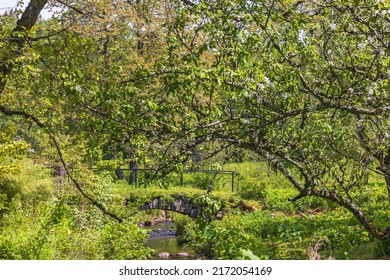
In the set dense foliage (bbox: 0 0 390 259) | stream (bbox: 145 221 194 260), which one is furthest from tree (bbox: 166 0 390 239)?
stream (bbox: 145 221 194 260)

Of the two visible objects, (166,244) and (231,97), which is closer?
(231,97)

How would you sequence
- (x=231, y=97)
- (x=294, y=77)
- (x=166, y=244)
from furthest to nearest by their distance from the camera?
1. (x=166, y=244)
2. (x=231, y=97)
3. (x=294, y=77)

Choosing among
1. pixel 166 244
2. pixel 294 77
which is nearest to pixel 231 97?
pixel 294 77

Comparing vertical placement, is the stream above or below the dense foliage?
below

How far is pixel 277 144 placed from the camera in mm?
7273

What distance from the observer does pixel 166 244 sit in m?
19.9

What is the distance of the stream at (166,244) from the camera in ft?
58.4

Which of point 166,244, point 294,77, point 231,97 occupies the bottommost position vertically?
point 166,244

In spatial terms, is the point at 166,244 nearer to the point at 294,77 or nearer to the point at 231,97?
the point at 231,97

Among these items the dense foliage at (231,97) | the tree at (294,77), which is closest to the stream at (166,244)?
the dense foliage at (231,97)

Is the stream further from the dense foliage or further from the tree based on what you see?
the tree

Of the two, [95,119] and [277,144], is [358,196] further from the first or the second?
[95,119]

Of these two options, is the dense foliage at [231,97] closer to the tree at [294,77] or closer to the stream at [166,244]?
the tree at [294,77]

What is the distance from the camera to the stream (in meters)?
17.8
